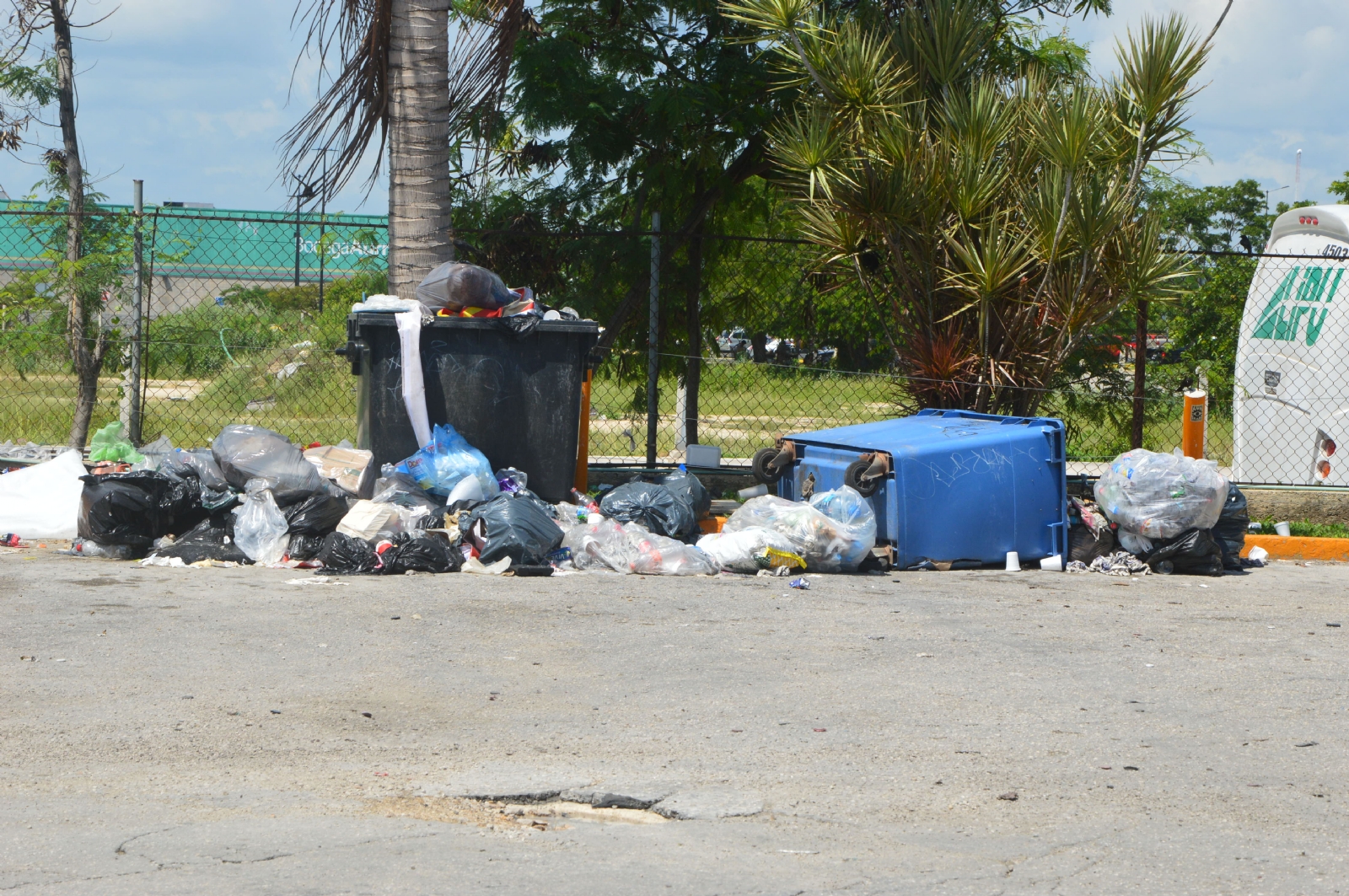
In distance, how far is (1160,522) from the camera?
7.53m

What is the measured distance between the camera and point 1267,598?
698cm

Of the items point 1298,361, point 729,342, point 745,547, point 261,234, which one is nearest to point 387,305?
point 261,234

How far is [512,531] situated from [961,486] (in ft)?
8.23

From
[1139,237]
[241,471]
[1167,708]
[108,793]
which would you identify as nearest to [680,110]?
[1139,237]

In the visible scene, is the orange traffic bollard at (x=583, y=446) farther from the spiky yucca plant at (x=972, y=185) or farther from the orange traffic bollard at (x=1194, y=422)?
the orange traffic bollard at (x=1194, y=422)

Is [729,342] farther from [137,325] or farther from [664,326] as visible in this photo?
[137,325]

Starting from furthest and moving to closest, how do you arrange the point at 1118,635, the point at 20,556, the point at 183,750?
1. the point at 20,556
2. the point at 1118,635
3. the point at 183,750

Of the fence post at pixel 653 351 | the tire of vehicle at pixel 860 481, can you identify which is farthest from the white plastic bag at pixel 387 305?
the tire of vehicle at pixel 860 481

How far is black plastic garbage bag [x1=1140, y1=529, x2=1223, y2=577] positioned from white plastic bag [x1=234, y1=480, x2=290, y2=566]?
491 centimetres

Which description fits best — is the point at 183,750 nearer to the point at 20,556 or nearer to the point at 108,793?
the point at 108,793

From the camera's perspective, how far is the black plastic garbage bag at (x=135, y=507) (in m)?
6.89

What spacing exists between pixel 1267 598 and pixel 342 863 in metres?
5.56

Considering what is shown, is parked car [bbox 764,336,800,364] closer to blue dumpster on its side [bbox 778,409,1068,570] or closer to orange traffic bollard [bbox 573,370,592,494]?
orange traffic bollard [bbox 573,370,592,494]

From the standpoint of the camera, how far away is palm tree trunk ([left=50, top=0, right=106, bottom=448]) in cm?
967
